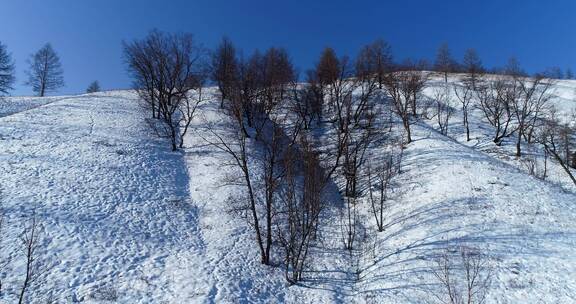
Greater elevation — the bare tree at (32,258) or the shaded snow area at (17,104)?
the shaded snow area at (17,104)

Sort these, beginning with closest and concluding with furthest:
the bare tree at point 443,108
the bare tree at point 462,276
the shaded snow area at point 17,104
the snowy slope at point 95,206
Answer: the bare tree at point 462,276, the snowy slope at point 95,206, the shaded snow area at point 17,104, the bare tree at point 443,108

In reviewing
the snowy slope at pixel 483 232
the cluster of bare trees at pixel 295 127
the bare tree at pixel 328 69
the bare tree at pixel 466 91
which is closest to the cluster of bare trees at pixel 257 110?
the cluster of bare trees at pixel 295 127

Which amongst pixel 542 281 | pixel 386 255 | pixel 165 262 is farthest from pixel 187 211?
pixel 542 281

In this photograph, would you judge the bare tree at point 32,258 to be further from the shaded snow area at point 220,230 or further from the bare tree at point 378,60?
the bare tree at point 378,60

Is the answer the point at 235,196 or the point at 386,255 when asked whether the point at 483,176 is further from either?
the point at 235,196

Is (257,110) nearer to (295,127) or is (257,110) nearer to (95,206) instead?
(295,127)

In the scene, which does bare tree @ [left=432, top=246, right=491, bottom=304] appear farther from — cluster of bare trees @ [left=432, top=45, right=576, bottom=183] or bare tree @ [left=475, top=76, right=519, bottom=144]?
bare tree @ [left=475, top=76, right=519, bottom=144]

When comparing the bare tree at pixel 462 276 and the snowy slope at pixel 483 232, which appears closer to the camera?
the bare tree at pixel 462 276
